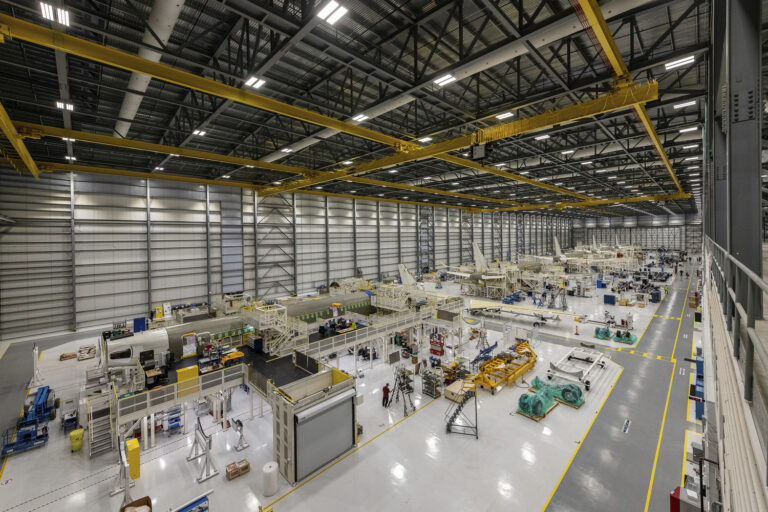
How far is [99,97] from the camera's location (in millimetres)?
18578

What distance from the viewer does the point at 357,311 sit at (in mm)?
26844

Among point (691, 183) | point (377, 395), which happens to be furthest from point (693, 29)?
point (691, 183)

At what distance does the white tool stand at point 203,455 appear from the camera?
12031 mm

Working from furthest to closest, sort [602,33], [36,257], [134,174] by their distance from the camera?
[134,174] < [36,257] < [602,33]

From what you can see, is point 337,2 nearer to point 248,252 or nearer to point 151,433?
point 151,433

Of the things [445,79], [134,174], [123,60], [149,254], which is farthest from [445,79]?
[149,254]

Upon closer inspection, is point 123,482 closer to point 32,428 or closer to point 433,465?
point 32,428

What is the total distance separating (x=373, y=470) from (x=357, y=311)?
15027 mm

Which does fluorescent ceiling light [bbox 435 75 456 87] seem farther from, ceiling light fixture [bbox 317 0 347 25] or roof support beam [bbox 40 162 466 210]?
roof support beam [bbox 40 162 466 210]

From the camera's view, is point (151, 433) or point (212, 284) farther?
point (212, 284)

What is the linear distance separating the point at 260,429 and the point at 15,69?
69.2 ft

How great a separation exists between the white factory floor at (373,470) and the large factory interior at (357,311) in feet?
0.32

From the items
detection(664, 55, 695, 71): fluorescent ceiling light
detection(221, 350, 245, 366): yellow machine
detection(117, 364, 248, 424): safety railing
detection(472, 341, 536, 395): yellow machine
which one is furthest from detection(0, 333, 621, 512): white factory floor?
detection(664, 55, 695, 71): fluorescent ceiling light

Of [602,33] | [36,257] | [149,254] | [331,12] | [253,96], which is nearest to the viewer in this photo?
[331,12]
